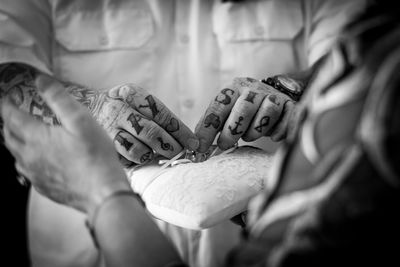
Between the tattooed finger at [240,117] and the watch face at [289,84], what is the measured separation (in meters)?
0.11

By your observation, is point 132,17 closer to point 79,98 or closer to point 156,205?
point 79,98

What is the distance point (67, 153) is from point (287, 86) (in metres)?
0.56

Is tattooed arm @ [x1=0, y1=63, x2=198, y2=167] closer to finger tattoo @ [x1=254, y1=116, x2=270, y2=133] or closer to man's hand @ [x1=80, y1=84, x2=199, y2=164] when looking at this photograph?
man's hand @ [x1=80, y1=84, x2=199, y2=164]

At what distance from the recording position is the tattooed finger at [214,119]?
2.77ft

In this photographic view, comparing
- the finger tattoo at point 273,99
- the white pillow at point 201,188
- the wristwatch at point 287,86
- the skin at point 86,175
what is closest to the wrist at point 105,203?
the skin at point 86,175

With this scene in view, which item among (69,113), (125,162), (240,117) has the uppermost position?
(69,113)

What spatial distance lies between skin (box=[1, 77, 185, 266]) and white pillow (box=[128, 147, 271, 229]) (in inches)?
7.9

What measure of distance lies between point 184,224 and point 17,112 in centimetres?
30

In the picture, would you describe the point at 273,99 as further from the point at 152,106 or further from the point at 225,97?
the point at 152,106

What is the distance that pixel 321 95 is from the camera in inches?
11.9

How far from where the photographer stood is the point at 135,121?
2.60 feet

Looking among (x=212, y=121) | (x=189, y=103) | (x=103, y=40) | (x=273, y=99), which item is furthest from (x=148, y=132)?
(x=103, y=40)

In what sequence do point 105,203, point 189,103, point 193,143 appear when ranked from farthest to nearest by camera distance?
point 189,103, point 193,143, point 105,203

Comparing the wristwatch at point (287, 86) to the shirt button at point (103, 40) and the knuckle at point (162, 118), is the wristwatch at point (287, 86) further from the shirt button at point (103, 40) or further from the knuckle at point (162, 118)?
the shirt button at point (103, 40)
